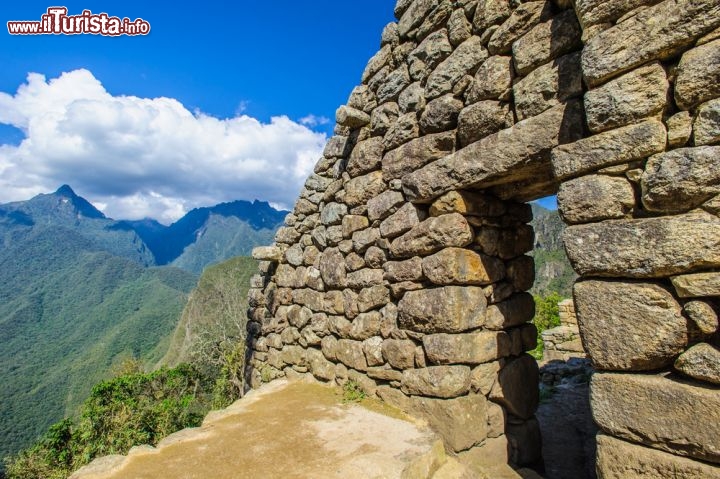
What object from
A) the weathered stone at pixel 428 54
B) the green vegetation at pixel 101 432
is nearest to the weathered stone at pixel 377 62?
the weathered stone at pixel 428 54

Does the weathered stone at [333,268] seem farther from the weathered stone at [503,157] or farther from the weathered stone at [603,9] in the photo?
the weathered stone at [603,9]

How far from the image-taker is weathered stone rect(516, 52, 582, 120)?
87.4 inches

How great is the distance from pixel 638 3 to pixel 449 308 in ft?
6.59

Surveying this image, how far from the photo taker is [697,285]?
63.8 inches

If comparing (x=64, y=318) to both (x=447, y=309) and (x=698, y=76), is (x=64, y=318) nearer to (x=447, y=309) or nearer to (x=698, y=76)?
(x=447, y=309)

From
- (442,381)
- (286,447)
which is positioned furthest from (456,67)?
(286,447)

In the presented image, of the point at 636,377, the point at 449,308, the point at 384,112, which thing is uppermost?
the point at 384,112

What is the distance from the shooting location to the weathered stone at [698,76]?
1619 mm

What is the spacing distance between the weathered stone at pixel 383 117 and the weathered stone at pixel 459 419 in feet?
7.84

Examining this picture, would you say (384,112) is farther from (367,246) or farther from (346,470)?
(346,470)

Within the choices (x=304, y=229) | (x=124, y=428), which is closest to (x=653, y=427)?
(x=304, y=229)

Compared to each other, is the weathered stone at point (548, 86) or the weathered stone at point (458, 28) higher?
the weathered stone at point (458, 28)

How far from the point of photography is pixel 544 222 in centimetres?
6150

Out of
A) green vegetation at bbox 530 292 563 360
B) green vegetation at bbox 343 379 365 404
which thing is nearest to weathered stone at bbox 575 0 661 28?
green vegetation at bbox 343 379 365 404
